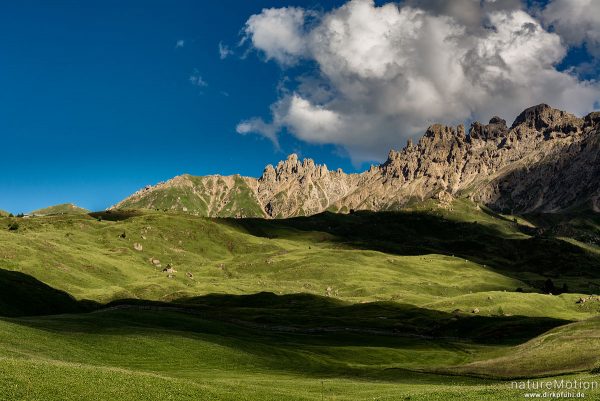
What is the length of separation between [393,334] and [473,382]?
8330 cm

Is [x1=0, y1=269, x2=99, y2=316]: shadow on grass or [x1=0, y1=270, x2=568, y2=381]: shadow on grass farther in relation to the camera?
[x1=0, y1=269, x2=99, y2=316]: shadow on grass

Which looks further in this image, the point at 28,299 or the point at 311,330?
the point at 311,330

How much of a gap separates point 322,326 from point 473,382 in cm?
9296

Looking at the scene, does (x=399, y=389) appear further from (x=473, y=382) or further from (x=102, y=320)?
(x=102, y=320)

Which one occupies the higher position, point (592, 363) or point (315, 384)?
point (592, 363)

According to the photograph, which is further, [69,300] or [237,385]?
[69,300]

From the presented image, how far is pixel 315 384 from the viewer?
217ft

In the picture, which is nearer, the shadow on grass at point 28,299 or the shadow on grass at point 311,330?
the shadow on grass at point 311,330

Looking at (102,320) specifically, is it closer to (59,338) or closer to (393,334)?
(59,338)

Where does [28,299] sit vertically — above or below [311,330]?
above

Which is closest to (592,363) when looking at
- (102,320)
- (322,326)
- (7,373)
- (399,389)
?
(399,389)

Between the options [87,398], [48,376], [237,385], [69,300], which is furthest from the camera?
[69,300]

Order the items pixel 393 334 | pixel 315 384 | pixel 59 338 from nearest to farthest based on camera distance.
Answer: pixel 315 384 < pixel 59 338 < pixel 393 334

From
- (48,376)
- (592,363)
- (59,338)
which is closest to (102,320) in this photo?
(59,338)
